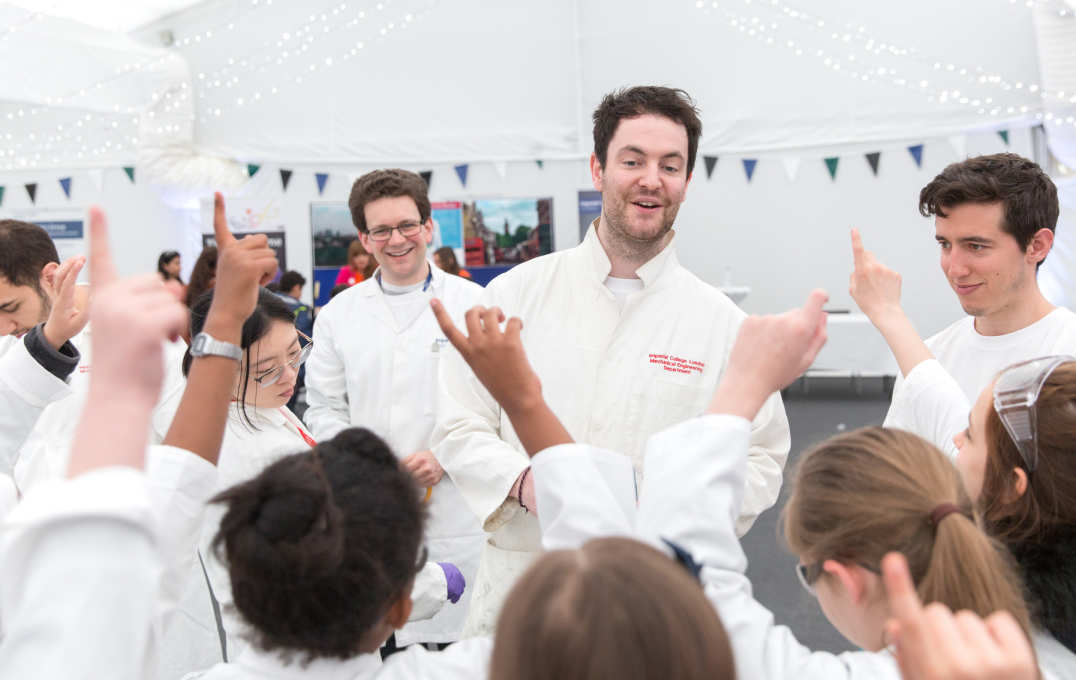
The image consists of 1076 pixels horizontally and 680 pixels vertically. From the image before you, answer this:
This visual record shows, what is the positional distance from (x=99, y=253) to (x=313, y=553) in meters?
0.41

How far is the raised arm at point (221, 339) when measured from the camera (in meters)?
1.10

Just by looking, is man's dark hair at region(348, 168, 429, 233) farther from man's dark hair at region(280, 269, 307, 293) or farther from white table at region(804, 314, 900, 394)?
white table at region(804, 314, 900, 394)

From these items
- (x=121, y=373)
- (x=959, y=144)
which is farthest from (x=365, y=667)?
Result: (x=959, y=144)

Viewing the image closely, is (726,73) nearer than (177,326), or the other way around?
(177,326)

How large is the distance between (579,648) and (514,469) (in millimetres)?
1033

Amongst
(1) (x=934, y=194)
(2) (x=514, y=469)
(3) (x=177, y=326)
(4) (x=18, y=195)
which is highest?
(4) (x=18, y=195)

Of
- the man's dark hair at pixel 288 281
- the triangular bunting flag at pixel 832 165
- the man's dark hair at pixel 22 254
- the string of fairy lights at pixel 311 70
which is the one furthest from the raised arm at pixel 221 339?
the triangular bunting flag at pixel 832 165

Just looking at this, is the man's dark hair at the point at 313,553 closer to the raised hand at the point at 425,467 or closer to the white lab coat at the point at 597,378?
the white lab coat at the point at 597,378

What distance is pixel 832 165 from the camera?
26.3 ft

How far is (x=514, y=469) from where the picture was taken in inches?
66.0

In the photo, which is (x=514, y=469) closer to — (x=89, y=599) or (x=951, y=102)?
(x=89, y=599)

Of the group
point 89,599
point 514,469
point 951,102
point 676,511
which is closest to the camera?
point 89,599

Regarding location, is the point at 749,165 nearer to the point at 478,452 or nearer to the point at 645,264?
the point at 645,264

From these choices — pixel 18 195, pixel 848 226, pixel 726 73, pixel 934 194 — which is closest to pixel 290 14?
pixel 18 195
